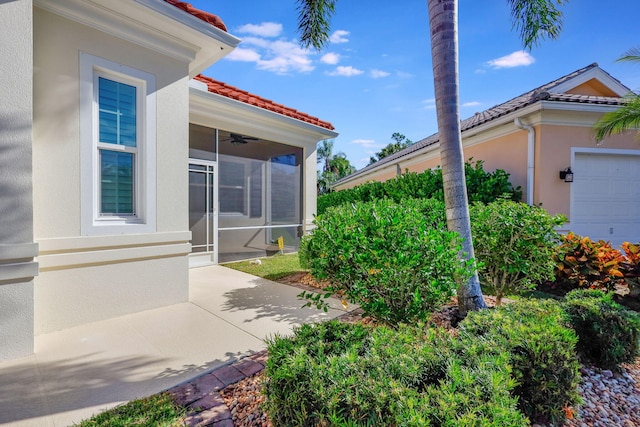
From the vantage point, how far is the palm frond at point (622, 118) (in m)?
7.43

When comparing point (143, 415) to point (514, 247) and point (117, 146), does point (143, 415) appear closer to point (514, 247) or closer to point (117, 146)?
point (117, 146)

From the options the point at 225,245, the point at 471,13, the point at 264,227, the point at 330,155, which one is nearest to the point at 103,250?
the point at 225,245

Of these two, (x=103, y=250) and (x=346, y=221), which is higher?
(x=346, y=221)

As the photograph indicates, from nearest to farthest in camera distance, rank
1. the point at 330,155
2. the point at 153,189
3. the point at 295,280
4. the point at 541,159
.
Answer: the point at 153,189, the point at 295,280, the point at 541,159, the point at 330,155

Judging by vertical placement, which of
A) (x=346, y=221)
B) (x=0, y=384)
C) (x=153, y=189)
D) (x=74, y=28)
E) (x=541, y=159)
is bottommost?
(x=0, y=384)

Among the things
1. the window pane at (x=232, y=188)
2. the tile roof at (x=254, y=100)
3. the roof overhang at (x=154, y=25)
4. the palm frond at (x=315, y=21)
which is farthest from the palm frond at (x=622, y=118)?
the window pane at (x=232, y=188)

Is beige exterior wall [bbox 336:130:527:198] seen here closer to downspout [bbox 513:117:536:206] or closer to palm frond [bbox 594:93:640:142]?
downspout [bbox 513:117:536:206]

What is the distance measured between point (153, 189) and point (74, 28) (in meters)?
2.45

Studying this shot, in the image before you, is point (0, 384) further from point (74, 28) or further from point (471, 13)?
point (471, 13)

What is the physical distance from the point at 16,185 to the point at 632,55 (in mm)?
12939

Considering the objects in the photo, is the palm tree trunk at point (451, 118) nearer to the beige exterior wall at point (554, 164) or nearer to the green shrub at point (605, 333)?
the green shrub at point (605, 333)

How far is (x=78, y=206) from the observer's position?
4.24 metres

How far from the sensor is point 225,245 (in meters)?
8.84

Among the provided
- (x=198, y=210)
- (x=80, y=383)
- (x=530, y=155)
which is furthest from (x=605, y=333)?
(x=198, y=210)
